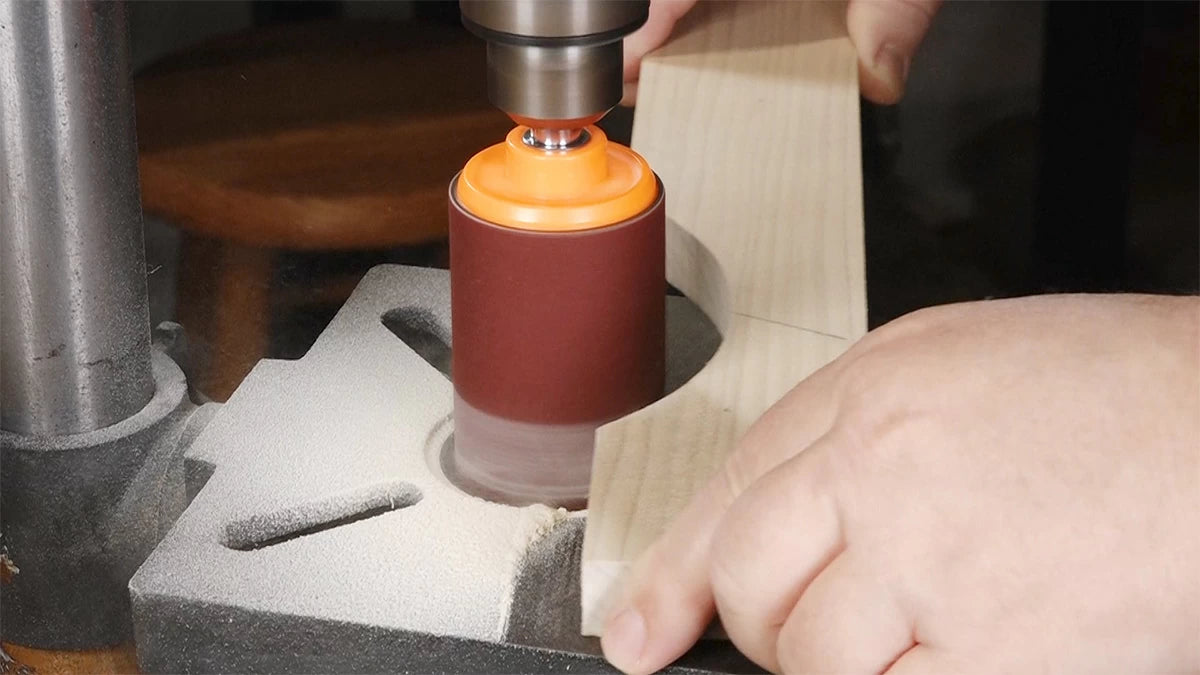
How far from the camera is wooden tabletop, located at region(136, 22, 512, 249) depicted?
0.87m

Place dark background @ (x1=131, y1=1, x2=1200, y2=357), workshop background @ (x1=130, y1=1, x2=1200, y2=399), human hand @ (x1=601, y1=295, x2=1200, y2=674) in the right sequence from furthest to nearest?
dark background @ (x1=131, y1=1, x2=1200, y2=357) < workshop background @ (x1=130, y1=1, x2=1200, y2=399) < human hand @ (x1=601, y1=295, x2=1200, y2=674)

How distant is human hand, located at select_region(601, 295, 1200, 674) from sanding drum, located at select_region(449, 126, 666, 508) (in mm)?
82

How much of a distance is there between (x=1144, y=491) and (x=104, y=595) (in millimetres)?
393

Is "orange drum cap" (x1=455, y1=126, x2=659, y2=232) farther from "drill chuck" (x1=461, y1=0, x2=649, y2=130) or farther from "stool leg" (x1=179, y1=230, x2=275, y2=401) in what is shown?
"stool leg" (x1=179, y1=230, x2=275, y2=401)

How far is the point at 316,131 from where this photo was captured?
0.99 metres

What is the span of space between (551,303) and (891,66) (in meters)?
0.47

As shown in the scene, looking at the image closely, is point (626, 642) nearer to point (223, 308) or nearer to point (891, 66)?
point (223, 308)

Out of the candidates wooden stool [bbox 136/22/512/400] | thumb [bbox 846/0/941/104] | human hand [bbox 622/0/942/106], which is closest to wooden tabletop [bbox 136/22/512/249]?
wooden stool [bbox 136/22/512/400]

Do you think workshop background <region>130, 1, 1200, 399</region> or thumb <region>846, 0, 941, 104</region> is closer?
workshop background <region>130, 1, 1200, 399</region>

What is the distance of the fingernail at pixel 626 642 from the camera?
0.51 metres

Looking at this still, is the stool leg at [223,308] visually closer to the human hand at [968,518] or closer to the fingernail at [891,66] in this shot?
the human hand at [968,518]

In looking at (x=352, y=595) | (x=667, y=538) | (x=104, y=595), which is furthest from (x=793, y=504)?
(x=104, y=595)

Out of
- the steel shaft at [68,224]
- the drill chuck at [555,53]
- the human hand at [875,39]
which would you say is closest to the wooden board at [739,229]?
the human hand at [875,39]

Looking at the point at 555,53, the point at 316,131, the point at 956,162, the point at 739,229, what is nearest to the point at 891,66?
the point at 956,162
